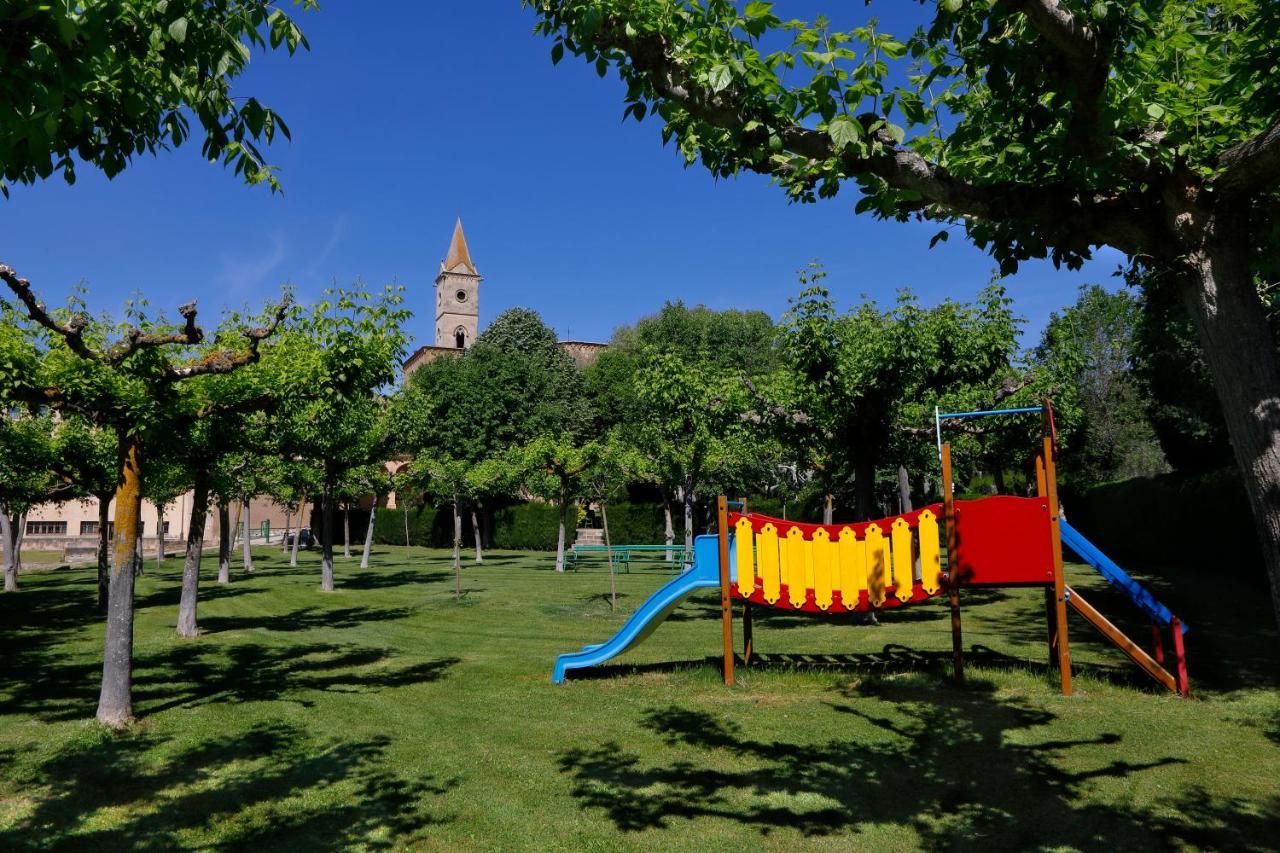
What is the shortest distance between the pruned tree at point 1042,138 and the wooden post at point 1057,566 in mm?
4815

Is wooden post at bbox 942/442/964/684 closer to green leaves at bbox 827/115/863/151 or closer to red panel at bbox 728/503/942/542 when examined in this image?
red panel at bbox 728/503/942/542

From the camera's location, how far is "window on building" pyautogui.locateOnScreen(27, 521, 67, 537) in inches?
2295

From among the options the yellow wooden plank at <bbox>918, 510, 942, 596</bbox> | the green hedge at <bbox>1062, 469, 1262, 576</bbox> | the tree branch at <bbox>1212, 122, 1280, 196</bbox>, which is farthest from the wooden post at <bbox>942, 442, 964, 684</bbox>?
the green hedge at <bbox>1062, 469, 1262, 576</bbox>

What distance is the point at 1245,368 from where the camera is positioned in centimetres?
386

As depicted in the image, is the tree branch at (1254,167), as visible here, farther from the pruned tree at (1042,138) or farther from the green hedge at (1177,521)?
the green hedge at (1177,521)

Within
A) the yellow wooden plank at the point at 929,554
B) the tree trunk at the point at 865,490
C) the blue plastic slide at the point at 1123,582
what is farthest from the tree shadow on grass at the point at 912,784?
the tree trunk at the point at 865,490

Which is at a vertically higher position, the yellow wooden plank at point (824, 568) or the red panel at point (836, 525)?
the red panel at point (836, 525)

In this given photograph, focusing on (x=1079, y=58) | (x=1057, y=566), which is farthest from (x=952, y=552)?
(x=1079, y=58)

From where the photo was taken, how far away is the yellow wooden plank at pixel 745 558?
38.9 ft

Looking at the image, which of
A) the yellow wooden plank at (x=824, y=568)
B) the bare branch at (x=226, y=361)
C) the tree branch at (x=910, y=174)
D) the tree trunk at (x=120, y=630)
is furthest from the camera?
the yellow wooden plank at (x=824, y=568)

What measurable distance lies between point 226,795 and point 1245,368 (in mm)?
7488

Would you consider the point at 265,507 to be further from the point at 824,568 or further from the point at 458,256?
the point at 824,568

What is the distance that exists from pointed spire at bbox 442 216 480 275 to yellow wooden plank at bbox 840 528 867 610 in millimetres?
90646

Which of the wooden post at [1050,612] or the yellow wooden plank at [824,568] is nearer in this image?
the wooden post at [1050,612]
